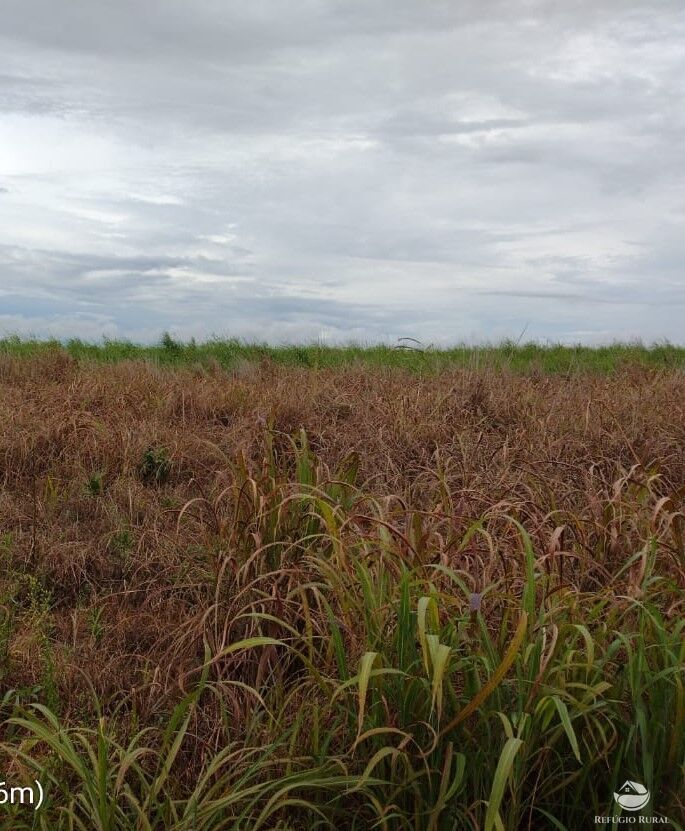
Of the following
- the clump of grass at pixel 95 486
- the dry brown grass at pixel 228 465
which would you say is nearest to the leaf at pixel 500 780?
the dry brown grass at pixel 228 465

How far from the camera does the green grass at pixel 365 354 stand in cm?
967

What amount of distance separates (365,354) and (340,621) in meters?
7.88

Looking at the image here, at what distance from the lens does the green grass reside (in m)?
9.67

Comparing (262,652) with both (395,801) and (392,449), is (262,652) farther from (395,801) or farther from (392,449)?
(392,449)

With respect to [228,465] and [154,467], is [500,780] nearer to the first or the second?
[228,465]

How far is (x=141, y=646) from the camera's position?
3.66m

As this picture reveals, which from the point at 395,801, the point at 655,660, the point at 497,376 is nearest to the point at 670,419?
the point at 497,376

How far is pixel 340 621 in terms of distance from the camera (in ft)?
9.83

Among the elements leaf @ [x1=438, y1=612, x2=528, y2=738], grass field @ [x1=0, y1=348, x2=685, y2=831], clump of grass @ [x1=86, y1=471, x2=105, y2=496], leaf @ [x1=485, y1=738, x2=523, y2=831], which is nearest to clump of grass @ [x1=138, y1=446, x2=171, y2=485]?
grass field @ [x1=0, y1=348, x2=685, y2=831]

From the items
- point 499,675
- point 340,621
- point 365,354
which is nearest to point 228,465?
point 340,621

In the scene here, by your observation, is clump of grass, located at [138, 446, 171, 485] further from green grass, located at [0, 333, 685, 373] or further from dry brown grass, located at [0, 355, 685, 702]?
green grass, located at [0, 333, 685, 373]

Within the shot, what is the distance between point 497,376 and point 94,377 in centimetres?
383

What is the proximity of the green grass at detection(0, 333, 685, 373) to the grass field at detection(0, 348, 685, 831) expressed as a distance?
3025mm

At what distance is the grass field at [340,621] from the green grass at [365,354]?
119 inches
